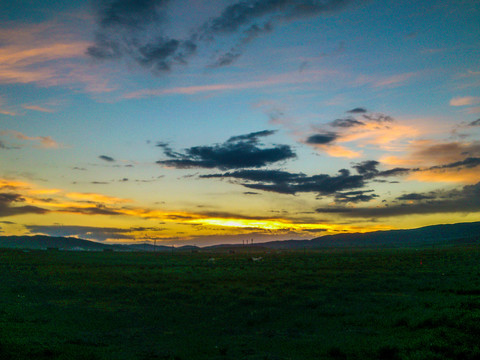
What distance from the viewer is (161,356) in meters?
15.0

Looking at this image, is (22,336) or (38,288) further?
(38,288)

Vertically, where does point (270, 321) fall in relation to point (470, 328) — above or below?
below

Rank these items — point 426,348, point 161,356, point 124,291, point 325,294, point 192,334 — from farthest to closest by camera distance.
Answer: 1. point 124,291
2. point 325,294
3. point 192,334
4. point 161,356
5. point 426,348

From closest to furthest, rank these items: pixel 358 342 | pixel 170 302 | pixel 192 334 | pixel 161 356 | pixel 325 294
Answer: pixel 161 356, pixel 358 342, pixel 192 334, pixel 170 302, pixel 325 294

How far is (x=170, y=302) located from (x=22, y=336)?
541 inches

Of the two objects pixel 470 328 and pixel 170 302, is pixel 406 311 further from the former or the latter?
pixel 170 302

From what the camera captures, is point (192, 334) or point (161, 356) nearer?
point (161, 356)

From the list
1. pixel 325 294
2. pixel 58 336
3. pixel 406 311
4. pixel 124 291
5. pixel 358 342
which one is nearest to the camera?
pixel 358 342

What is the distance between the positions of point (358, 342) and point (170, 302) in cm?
1736

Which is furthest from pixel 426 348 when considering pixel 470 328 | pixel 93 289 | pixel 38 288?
pixel 38 288

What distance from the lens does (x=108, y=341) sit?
1758 centimetres

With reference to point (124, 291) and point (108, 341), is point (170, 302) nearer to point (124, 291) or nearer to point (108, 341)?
point (124, 291)

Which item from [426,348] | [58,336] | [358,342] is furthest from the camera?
[58,336]

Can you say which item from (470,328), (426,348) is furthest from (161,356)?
(470,328)
